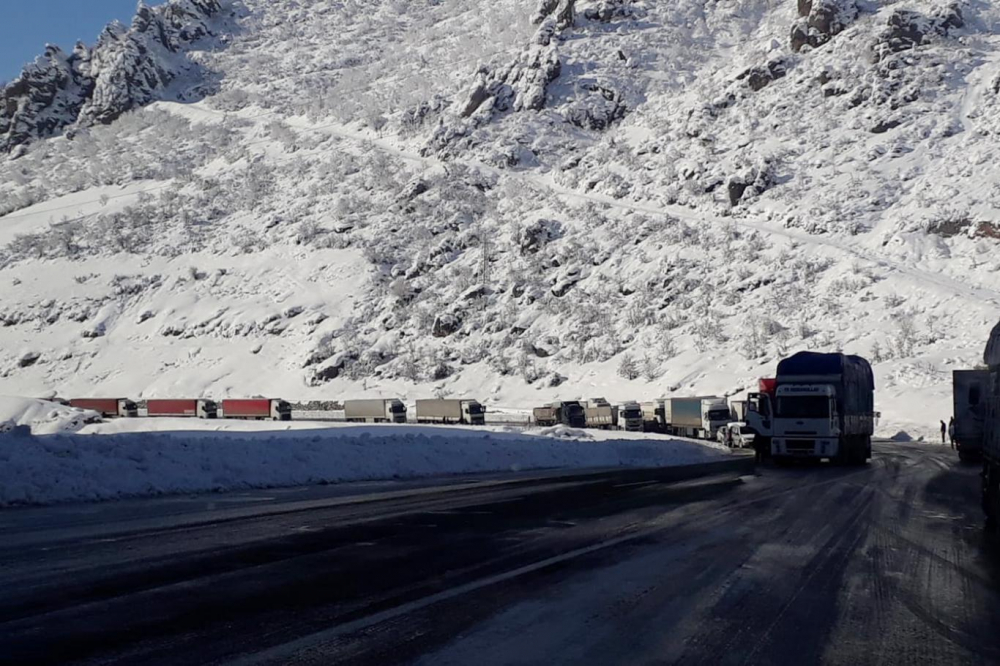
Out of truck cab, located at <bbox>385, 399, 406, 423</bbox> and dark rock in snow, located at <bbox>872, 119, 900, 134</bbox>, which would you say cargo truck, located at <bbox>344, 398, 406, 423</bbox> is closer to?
truck cab, located at <bbox>385, 399, 406, 423</bbox>

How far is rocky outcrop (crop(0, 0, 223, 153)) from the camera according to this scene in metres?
155

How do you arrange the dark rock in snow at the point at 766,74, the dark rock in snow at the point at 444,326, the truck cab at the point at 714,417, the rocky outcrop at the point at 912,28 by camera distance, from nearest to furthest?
the truck cab at the point at 714,417, the dark rock in snow at the point at 444,326, the rocky outcrop at the point at 912,28, the dark rock in snow at the point at 766,74

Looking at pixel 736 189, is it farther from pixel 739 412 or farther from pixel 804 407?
pixel 804 407

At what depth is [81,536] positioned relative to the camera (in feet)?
33.3

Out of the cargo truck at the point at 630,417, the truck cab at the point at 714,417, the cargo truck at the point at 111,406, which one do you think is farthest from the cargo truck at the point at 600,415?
the cargo truck at the point at 111,406

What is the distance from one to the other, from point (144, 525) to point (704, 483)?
1261 cm

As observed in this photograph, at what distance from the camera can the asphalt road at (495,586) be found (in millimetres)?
5652

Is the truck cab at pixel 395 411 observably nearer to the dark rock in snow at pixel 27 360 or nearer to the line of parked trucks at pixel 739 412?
the line of parked trucks at pixel 739 412

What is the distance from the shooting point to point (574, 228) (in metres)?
85.9

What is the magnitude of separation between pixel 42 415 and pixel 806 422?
1453 inches

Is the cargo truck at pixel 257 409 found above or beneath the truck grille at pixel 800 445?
above

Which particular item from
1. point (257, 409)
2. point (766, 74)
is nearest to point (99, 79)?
point (257, 409)

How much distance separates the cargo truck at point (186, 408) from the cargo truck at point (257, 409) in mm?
1068

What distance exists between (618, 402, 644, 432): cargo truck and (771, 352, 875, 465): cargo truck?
25.1m
